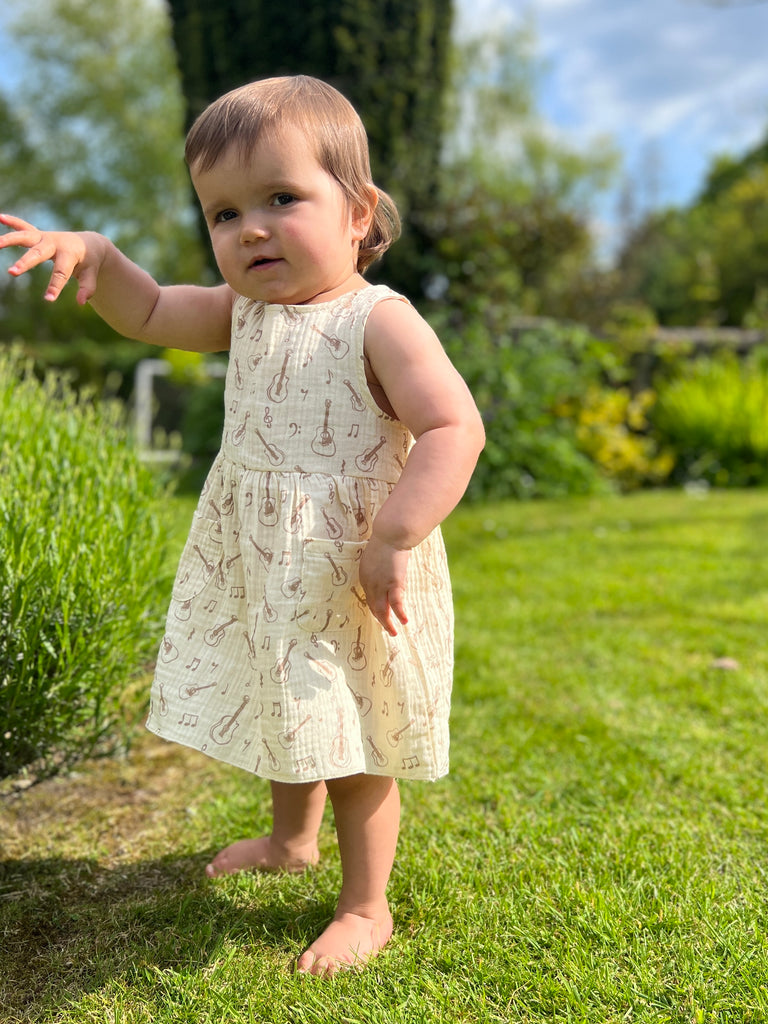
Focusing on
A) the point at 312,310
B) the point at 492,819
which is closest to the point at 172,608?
the point at 312,310

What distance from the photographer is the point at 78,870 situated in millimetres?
1867

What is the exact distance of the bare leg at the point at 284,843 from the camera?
1.82 m

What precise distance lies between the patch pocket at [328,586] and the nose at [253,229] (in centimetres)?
50

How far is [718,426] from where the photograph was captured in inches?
280

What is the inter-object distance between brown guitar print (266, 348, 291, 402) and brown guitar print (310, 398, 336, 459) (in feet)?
0.28

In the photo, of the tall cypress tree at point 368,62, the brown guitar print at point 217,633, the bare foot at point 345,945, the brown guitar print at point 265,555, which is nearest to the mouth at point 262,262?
the brown guitar print at point 265,555

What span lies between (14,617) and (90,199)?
24586 mm

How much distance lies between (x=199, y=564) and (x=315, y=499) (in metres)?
0.30

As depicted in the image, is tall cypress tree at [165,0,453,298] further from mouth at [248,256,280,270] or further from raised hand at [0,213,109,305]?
mouth at [248,256,280,270]

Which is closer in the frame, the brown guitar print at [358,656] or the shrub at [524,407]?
the brown guitar print at [358,656]

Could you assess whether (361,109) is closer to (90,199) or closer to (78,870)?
(78,870)

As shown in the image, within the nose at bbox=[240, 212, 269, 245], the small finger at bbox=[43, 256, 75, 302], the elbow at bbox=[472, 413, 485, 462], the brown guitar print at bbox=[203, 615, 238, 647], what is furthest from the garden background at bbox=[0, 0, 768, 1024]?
the elbow at bbox=[472, 413, 485, 462]

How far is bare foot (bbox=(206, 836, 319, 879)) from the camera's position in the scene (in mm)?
1839

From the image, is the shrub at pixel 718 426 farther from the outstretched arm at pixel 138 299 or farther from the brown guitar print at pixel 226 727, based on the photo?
the brown guitar print at pixel 226 727
